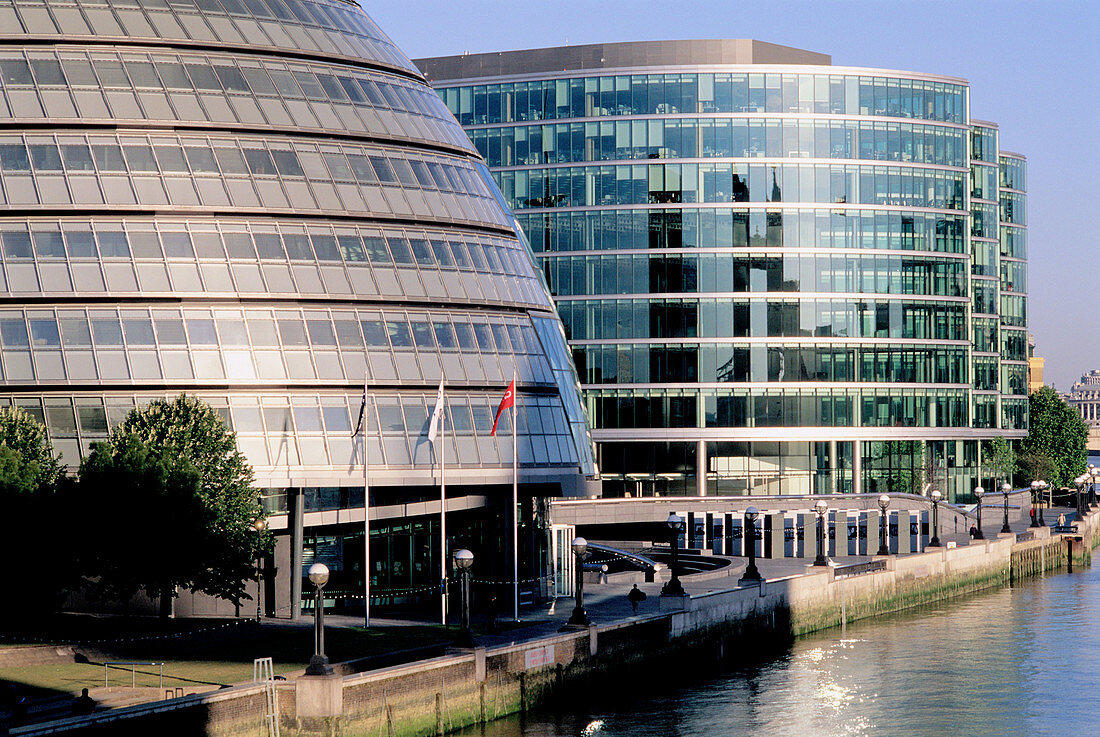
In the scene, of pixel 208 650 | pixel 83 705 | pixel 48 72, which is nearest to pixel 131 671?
pixel 208 650

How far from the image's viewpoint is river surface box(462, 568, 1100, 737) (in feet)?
159

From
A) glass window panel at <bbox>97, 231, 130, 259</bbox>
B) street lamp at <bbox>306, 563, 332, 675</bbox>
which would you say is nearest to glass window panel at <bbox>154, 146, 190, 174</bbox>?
glass window panel at <bbox>97, 231, 130, 259</bbox>

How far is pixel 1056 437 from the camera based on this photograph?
583 ft

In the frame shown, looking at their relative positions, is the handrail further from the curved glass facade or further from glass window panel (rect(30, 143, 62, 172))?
the curved glass facade

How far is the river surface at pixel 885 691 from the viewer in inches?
1912

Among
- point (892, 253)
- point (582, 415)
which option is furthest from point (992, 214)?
point (582, 415)

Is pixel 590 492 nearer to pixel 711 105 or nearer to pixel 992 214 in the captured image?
pixel 711 105

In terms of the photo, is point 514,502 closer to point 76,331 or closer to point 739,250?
point 76,331

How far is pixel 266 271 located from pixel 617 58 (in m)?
76.2

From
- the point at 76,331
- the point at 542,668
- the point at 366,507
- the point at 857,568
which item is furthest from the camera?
the point at 857,568

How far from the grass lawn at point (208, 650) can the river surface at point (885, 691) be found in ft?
19.1

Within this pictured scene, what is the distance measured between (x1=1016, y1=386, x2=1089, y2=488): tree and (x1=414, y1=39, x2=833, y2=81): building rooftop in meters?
58.9

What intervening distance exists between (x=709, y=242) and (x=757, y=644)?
211 ft

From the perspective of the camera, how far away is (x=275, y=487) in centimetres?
5750
